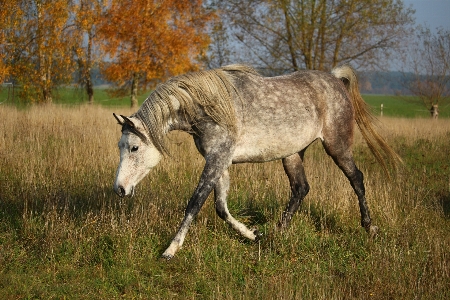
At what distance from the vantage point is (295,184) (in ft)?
18.0

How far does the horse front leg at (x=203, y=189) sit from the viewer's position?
432 cm

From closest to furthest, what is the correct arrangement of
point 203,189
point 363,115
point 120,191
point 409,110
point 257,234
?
1. point 120,191
2. point 203,189
3. point 257,234
4. point 363,115
5. point 409,110

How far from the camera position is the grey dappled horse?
14.0 ft

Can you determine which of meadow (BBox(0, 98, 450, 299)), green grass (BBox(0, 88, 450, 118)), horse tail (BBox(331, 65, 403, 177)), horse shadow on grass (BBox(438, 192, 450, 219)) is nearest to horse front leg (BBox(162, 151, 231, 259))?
meadow (BBox(0, 98, 450, 299))

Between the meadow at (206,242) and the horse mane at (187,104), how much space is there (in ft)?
2.48

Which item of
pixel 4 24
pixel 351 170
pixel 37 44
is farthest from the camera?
pixel 37 44

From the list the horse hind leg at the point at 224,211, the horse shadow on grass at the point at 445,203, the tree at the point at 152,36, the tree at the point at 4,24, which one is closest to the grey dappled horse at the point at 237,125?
the horse hind leg at the point at 224,211

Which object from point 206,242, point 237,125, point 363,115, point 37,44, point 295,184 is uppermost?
point 37,44

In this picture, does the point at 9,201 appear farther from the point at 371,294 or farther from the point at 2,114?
the point at 2,114

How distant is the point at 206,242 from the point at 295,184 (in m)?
1.43

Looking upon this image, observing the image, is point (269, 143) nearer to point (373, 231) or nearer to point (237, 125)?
point (237, 125)

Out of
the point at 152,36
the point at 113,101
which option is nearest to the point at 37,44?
the point at 152,36

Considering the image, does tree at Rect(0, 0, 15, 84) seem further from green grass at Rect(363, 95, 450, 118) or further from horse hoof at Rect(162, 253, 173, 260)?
horse hoof at Rect(162, 253, 173, 260)

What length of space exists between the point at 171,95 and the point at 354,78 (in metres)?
2.69
